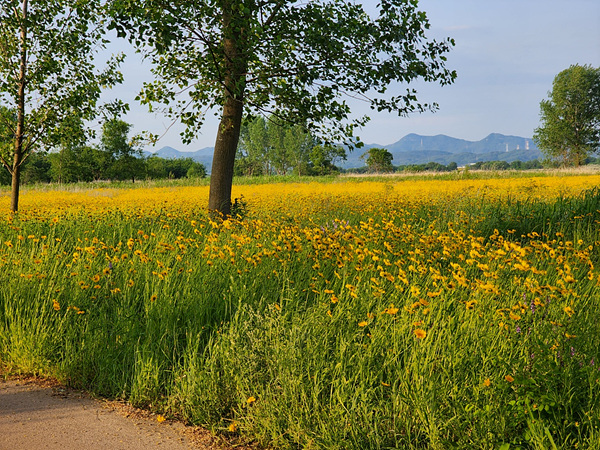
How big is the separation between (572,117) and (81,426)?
2742 inches

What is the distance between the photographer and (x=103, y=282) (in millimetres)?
4660

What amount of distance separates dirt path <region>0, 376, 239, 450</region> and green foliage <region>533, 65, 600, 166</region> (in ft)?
218

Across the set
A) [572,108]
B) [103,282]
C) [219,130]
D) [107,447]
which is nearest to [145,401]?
[107,447]

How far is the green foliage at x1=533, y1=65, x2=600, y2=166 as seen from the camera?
60.0 metres

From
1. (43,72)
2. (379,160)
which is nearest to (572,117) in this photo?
(379,160)

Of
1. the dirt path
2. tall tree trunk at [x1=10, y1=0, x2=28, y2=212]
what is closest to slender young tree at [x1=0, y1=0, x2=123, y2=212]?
tall tree trunk at [x1=10, y1=0, x2=28, y2=212]

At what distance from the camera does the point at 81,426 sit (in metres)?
3.06

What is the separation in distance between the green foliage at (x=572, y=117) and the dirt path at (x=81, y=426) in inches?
2618

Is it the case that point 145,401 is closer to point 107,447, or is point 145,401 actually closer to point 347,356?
point 107,447

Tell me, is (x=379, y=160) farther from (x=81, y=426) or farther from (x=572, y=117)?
(x=81, y=426)

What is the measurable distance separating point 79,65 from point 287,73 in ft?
16.6

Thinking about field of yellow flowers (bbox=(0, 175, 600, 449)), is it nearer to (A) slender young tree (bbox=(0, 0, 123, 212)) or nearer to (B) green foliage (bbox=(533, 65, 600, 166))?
(A) slender young tree (bbox=(0, 0, 123, 212))

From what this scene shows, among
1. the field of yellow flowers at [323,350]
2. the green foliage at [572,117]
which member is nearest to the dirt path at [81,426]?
the field of yellow flowers at [323,350]

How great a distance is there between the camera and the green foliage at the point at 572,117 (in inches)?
2363
